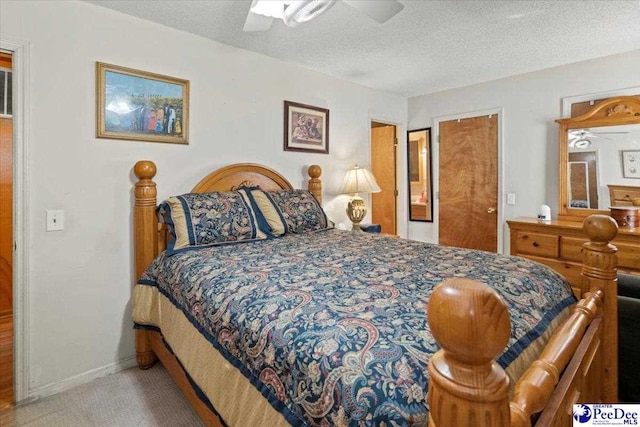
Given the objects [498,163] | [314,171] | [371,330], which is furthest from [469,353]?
[498,163]

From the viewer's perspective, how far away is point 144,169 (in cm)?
219

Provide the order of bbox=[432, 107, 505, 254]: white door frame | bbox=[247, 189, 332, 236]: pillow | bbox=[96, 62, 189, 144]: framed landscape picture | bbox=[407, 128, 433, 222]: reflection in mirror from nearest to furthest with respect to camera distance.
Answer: bbox=[96, 62, 189, 144]: framed landscape picture < bbox=[247, 189, 332, 236]: pillow < bbox=[432, 107, 505, 254]: white door frame < bbox=[407, 128, 433, 222]: reflection in mirror

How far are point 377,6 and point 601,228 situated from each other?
141 cm

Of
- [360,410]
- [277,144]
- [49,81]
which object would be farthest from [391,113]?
[360,410]

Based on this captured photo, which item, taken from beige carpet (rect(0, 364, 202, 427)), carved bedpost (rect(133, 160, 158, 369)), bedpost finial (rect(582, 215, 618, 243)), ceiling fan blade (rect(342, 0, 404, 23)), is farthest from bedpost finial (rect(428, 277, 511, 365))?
carved bedpost (rect(133, 160, 158, 369))

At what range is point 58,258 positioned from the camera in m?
2.02

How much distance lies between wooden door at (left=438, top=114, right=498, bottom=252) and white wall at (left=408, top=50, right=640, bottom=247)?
13 cm

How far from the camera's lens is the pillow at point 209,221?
6.73 feet

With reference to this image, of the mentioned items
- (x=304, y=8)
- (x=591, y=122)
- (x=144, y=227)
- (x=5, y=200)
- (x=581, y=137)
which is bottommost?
(x=144, y=227)

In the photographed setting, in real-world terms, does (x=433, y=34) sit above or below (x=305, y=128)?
above

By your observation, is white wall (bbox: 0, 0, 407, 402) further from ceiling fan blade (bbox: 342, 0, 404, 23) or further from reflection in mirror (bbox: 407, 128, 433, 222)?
reflection in mirror (bbox: 407, 128, 433, 222)

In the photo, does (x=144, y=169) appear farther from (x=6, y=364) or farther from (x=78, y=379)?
(x=6, y=364)

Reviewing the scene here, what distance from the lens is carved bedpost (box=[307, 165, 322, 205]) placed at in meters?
3.23

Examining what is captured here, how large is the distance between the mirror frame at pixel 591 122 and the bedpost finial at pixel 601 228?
2.08 meters
